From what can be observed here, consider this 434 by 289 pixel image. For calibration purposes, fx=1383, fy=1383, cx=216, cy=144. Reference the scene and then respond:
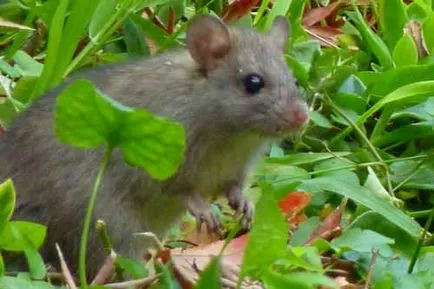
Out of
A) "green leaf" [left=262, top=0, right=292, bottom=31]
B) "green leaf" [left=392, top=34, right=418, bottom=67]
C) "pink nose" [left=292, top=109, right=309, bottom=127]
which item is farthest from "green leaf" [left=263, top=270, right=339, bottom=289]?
"green leaf" [left=262, top=0, right=292, bottom=31]

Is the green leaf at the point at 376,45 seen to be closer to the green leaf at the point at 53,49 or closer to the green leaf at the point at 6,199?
the green leaf at the point at 53,49

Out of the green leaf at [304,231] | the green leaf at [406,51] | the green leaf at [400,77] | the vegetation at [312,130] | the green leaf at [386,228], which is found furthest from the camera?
the green leaf at [406,51]

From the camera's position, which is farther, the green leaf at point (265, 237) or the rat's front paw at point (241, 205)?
the rat's front paw at point (241, 205)

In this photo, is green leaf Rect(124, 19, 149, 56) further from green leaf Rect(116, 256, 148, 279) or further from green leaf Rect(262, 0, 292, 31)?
green leaf Rect(116, 256, 148, 279)

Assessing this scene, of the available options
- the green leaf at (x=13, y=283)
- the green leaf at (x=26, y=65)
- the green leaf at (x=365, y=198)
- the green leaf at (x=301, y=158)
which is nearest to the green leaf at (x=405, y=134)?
the green leaf at (x=301, y=158)

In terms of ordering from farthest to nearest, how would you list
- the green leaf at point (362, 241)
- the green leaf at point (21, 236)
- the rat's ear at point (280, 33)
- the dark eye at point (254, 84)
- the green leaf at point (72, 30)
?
the green leaf at point (72, 30) → the rat's ear at point (280, 33) → the dark eye at point (254, 84) → the green leaf at point (362, 241) → the green leaf at point (21, 236)

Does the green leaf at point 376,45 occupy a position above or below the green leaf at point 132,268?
below

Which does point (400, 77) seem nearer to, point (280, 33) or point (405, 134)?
point (405, 134)
